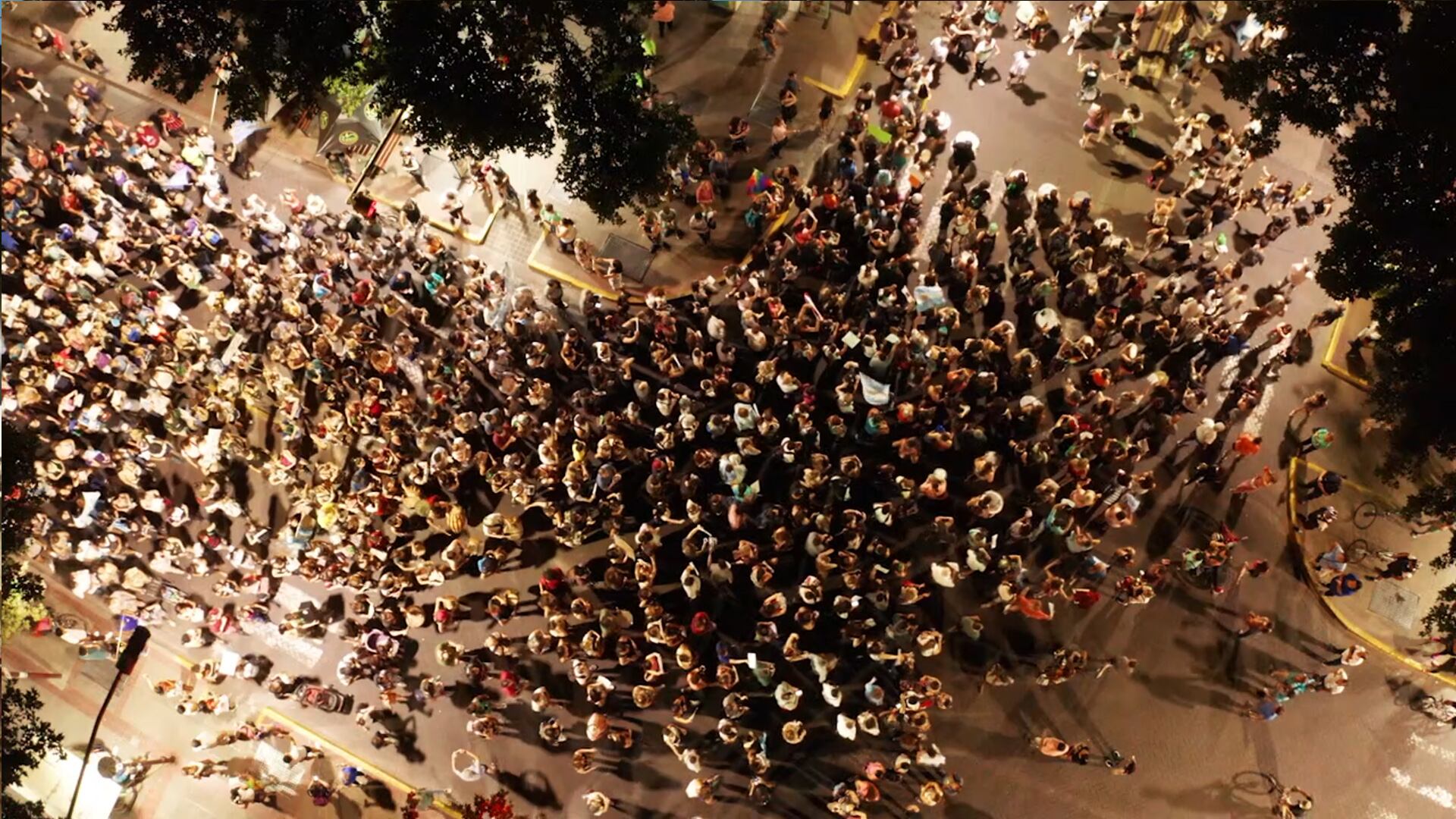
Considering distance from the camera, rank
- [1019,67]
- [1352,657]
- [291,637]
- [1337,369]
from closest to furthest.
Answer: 1. [1352,657]
2. [291,637]
3. [1337,369]
4. [1019,67]

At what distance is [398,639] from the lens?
19312 mm

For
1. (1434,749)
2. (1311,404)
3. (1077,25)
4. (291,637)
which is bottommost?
(291,637)

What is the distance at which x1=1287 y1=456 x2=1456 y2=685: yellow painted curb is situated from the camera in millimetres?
A: 18906

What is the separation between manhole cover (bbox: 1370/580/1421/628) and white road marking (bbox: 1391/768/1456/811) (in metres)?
3.30

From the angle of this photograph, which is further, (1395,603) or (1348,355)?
(1348,355)

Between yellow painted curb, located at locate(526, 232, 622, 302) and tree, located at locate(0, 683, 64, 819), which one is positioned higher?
yellow painted curb, located at locate(526, 232, 622, 302)

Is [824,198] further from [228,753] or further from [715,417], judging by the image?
[228,753]

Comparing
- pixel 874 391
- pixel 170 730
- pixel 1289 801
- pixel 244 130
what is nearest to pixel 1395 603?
pixel 1289 801

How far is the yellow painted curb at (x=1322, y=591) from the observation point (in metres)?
18.9

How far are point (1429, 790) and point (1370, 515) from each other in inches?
238

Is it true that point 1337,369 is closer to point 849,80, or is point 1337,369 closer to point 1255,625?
point 1255,625

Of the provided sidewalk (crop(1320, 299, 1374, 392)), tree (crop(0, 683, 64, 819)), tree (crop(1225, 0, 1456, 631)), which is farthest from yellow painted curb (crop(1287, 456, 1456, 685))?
tree (crop(0, 683, 64, 819))

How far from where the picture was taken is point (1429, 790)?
58.9 ft

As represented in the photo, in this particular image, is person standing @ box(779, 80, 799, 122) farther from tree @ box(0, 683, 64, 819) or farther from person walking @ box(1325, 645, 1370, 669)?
tree @ box(0, 683, 64, 819)
